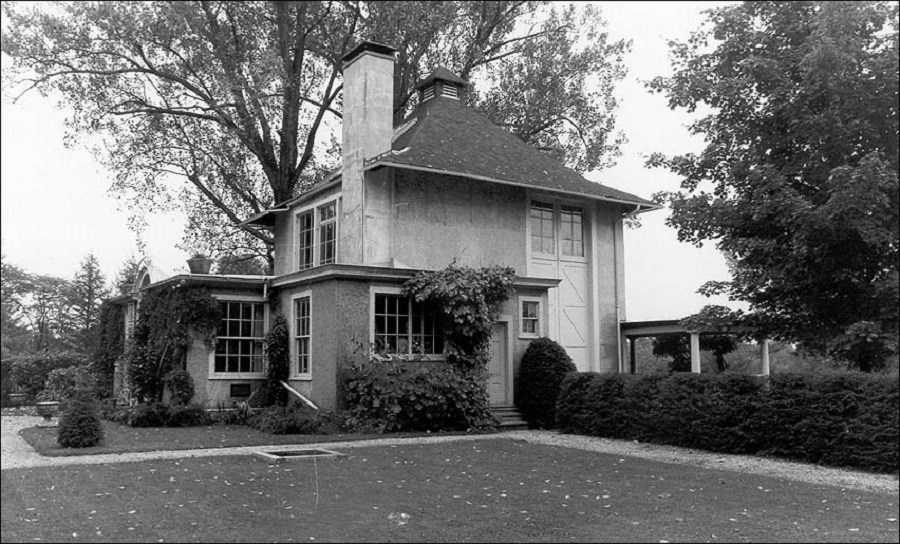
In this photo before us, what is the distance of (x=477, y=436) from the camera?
1378 cm

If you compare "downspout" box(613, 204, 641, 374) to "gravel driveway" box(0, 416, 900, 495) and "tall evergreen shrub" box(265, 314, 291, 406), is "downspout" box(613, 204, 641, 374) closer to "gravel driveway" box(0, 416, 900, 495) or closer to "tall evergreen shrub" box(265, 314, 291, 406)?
"gravel driveway" box(0, 416, 900, 495)

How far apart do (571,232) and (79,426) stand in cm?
1300

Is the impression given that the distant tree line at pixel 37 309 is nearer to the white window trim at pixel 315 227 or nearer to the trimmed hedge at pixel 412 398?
the white window trim at pixel 315 227

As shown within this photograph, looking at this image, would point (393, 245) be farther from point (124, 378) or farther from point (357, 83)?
point (124, 378)

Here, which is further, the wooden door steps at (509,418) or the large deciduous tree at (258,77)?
the wooden door steps at (509,418)

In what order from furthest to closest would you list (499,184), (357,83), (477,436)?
1. (499,184)
2. (357,83)
3. (477,436)

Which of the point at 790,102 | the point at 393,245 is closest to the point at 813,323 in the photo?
the point at 790,102

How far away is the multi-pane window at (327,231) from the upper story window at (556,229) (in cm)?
493

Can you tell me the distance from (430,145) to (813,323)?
29.8 ft

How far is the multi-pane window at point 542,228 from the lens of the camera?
19.1 metres

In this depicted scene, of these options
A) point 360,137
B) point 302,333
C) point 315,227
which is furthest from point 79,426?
point 315,227

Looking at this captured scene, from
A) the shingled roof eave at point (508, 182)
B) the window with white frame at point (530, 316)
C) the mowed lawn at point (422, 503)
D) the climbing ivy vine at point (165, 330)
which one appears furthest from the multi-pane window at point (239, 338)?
the mowed lawn at point (422, 503)

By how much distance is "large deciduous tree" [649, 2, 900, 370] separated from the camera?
1105cm

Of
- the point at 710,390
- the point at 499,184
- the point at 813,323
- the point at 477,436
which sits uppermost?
the point at 499,184
